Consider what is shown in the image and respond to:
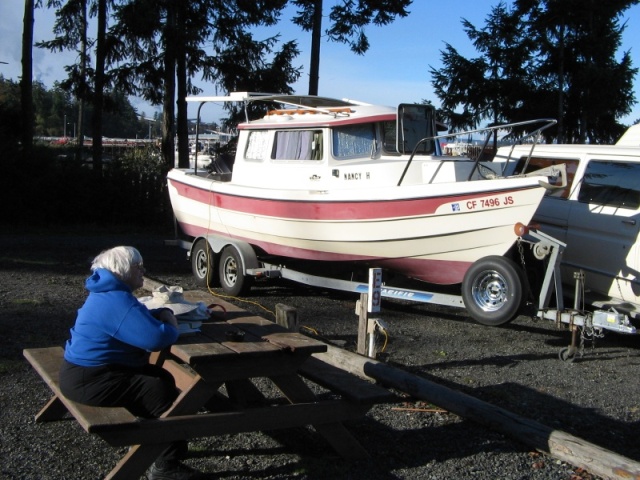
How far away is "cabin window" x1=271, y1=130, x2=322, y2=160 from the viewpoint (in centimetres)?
1085

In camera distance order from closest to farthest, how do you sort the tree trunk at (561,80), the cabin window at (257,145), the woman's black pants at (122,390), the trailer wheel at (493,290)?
the woman's black pants at (122,390) → the trailer wheel at (493,290) → the cabin window at (257,145) → the tree trunk at (561,80)

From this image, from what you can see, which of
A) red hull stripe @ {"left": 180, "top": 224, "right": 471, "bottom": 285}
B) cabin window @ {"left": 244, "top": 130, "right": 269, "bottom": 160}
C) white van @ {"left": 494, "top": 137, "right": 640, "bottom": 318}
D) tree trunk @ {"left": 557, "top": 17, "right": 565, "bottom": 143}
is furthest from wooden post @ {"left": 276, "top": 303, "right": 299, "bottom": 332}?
tree trunk @ {"left": 557, "top": 17, "right": 565, "bottom": 143}

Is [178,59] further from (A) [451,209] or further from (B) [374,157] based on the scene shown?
(A) [451,209]

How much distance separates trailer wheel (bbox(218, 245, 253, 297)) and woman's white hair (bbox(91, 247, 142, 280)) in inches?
252

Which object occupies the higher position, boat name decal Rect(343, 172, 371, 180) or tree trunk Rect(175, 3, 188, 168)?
tree trunk Rect(175, 3, 188, 168)

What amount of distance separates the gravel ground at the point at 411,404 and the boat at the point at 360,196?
869 millimetres

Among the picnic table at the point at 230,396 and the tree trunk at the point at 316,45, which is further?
the tree trunk at the point at 316,45

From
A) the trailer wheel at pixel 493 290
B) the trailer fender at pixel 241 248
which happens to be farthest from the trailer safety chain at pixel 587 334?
the trailer fender at pixel 241 248

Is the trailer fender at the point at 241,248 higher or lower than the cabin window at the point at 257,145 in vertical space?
lower

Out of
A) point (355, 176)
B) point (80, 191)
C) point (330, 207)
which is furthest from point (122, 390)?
point (80, 191)

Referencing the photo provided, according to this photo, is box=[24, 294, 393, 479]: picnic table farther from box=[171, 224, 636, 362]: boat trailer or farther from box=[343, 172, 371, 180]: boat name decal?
box=[343, 172, 371, 180]: boat name decal

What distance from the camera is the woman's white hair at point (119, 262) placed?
4496mm

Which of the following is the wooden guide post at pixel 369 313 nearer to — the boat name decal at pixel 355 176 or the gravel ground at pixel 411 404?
the gravel ground at pixel 411 404

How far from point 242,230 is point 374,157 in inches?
89.3
